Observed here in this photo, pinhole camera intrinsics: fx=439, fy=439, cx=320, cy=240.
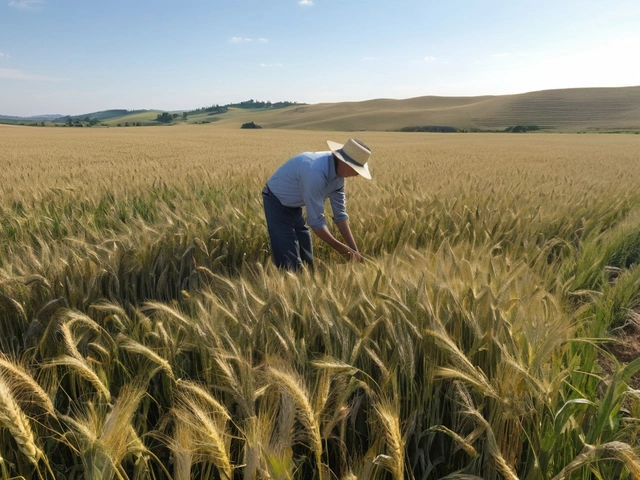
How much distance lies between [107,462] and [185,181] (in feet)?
18.1

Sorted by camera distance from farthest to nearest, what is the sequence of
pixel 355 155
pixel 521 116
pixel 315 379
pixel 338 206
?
pixel 521 116
pixel 338 206
pixel 355 155
pixel 315 379

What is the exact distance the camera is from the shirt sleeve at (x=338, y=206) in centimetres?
322

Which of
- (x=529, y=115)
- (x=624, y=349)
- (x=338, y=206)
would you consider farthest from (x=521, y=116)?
(x=624, y=349)

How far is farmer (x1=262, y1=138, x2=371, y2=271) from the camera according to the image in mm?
3053

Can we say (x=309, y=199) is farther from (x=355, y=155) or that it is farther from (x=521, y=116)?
(x=521, y=116)

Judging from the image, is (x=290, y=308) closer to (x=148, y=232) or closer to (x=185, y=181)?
(x=148, y=232)

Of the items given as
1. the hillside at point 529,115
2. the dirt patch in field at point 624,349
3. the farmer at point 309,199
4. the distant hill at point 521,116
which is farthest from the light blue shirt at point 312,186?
the hillside at point 529,115

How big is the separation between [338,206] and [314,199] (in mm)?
263

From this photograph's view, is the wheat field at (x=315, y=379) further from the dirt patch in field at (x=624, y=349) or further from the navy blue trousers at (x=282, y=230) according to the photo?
the navy blue trousers at (x=282, y=230)

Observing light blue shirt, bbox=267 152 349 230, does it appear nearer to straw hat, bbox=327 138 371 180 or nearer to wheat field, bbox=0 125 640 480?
straw hat, bbox=327 138 371 180

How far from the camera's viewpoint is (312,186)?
10.1 ft

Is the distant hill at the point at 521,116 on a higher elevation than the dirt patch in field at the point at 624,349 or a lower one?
higher

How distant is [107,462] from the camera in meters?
0.95

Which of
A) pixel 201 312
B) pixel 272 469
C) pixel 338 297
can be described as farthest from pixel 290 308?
pixel 272 469
